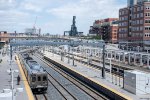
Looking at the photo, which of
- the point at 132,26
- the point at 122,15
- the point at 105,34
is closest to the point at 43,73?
the point at 132,26

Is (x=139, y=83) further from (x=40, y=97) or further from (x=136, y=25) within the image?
(x=136, y=25)

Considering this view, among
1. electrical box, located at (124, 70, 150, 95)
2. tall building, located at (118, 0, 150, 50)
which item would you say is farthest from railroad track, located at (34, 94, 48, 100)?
tall building, located at (118, 0, 150, 50)

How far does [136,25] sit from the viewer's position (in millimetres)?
105312

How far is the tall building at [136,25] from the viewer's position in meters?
99.2

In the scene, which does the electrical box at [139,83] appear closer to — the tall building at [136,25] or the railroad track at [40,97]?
the railroad track at [40,97]

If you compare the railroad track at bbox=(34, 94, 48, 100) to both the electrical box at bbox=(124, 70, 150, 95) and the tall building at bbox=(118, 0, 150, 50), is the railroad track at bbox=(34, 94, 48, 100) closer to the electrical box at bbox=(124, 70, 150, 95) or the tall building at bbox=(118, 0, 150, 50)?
the electrical box at bbox=(124, 70, 150, 95)

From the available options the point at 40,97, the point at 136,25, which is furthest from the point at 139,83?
the point at 136,25

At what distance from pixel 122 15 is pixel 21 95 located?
90.8 meters

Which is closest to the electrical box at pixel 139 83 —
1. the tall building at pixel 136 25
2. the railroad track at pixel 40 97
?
the railroad track at pixel 40 97

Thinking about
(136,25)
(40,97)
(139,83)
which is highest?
(136,25)

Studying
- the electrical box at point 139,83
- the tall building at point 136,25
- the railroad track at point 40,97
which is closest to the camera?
the electrical box at point 139,83

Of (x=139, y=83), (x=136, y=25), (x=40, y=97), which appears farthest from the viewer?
(x=136, y=25)

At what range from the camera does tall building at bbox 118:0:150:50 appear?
3907 inches

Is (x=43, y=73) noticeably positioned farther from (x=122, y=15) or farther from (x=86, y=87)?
(x=122, y=15)
